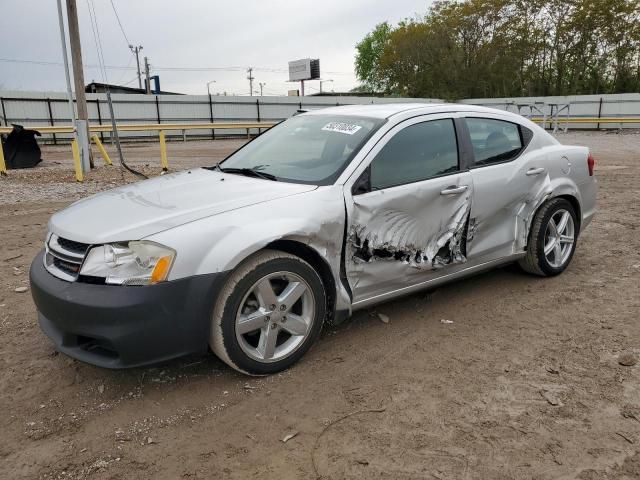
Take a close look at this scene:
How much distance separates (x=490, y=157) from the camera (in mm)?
4145

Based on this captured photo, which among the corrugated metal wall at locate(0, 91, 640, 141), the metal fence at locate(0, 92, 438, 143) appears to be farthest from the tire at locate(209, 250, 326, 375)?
the corrugated metal wall at locate(0, 91, 640, 141)

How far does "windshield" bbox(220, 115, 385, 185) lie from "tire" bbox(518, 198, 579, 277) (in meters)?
1.76

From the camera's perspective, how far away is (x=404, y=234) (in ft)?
11.6

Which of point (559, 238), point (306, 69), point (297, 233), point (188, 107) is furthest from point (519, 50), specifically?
point (297, 233)

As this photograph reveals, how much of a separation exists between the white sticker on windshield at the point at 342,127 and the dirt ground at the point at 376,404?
4.46 ft

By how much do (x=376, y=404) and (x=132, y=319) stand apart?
4.36 feet

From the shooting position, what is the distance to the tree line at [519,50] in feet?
120

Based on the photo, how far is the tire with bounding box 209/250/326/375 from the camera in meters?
2.83

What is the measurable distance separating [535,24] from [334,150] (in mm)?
42584

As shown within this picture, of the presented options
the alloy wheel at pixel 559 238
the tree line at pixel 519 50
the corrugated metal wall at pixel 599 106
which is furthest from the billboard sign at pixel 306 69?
the alloy wheel at pixel 559 238

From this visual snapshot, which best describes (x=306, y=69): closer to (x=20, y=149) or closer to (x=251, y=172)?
(x=20, y=149)

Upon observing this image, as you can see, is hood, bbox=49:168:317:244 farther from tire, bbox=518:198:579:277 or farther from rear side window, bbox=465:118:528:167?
tire, bbox=518:198:579:277

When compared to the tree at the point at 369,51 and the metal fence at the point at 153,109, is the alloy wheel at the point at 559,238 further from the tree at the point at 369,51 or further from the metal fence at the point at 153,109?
the tree at the point at 369,51

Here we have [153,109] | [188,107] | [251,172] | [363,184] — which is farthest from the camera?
[188,107]
